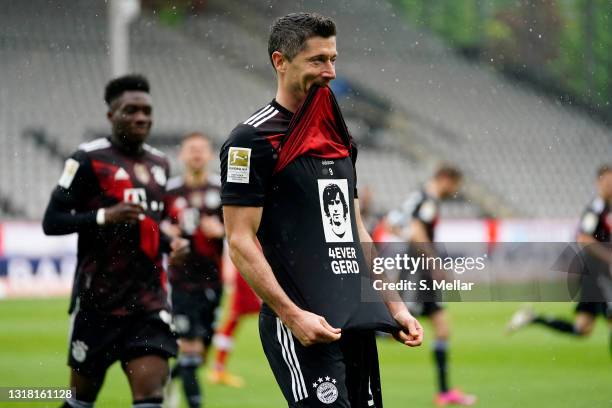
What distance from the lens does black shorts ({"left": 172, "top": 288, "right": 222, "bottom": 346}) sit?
28.2 ft

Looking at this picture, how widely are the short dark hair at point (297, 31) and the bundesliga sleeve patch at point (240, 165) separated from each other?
1.25 ft

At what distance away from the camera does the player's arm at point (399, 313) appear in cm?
384

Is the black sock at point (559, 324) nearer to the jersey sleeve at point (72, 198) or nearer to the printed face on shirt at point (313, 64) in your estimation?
the jersey sleeve at point (72, 198)

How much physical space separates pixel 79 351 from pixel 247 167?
2176 mm

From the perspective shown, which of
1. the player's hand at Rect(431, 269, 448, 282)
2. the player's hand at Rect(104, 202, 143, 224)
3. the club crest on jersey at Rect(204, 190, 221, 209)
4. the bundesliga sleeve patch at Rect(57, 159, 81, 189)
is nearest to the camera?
the player's hand at Rect(431, 269, 448, 282)

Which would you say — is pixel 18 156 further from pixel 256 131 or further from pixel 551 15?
pixel 256 131

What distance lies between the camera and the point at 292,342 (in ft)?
12.2

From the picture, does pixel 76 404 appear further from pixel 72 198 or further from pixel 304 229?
pixel 304 229

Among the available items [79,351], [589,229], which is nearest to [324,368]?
[79,351]

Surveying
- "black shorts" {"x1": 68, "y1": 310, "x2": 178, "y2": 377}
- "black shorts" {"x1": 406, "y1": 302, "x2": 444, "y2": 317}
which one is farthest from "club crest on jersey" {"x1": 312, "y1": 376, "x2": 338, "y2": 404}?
"black shorts" {"x1": 406, "y1": 302, "x2": 444, "y2": 317}

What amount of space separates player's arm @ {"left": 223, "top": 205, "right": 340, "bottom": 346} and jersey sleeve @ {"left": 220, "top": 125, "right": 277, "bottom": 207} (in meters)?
0.04

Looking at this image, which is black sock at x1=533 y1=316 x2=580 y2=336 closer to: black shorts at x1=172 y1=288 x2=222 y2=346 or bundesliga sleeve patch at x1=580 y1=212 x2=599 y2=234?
bundesliga sleeve patch at x1=580 y1=212 x2=599 y2=234

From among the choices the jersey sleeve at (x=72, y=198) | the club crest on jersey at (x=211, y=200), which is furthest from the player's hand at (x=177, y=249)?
the club crest on jersey at (x=211, y=200)

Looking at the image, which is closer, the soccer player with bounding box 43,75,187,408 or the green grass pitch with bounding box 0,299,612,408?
the soccer player with bounding box 43,75,187,408
